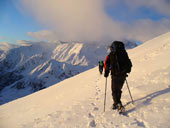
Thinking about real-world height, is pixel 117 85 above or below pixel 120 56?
below

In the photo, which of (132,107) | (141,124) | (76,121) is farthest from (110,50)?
(76,121)

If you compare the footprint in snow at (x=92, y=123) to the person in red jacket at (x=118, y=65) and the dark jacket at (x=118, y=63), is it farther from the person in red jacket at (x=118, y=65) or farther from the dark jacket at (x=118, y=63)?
the dark jacket at (x=118, y=63)

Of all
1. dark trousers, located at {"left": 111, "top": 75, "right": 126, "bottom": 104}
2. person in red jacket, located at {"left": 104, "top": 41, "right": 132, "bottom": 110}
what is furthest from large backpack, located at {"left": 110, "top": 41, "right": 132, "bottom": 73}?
dark trousers, located at {"left": 111, "top": 75, "right": 126, "bottom": 104}

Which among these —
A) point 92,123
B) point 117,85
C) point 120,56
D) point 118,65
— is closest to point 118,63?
point 118,65

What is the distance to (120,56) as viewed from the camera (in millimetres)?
5020

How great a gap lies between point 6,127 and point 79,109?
12.6 feet

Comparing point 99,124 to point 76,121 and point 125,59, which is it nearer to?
point 76,121

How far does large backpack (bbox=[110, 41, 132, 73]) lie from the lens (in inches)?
195

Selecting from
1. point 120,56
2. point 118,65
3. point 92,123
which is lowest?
point 92,123

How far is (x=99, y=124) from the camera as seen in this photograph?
179 inches

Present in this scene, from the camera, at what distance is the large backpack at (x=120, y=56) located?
4949 mm

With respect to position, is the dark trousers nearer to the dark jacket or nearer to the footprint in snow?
the dark jacket

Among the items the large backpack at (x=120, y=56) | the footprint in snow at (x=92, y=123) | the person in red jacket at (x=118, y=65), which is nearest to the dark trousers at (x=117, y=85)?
the person in red jacket at (x=118, y=65)

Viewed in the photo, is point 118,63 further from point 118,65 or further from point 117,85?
point 117,85
